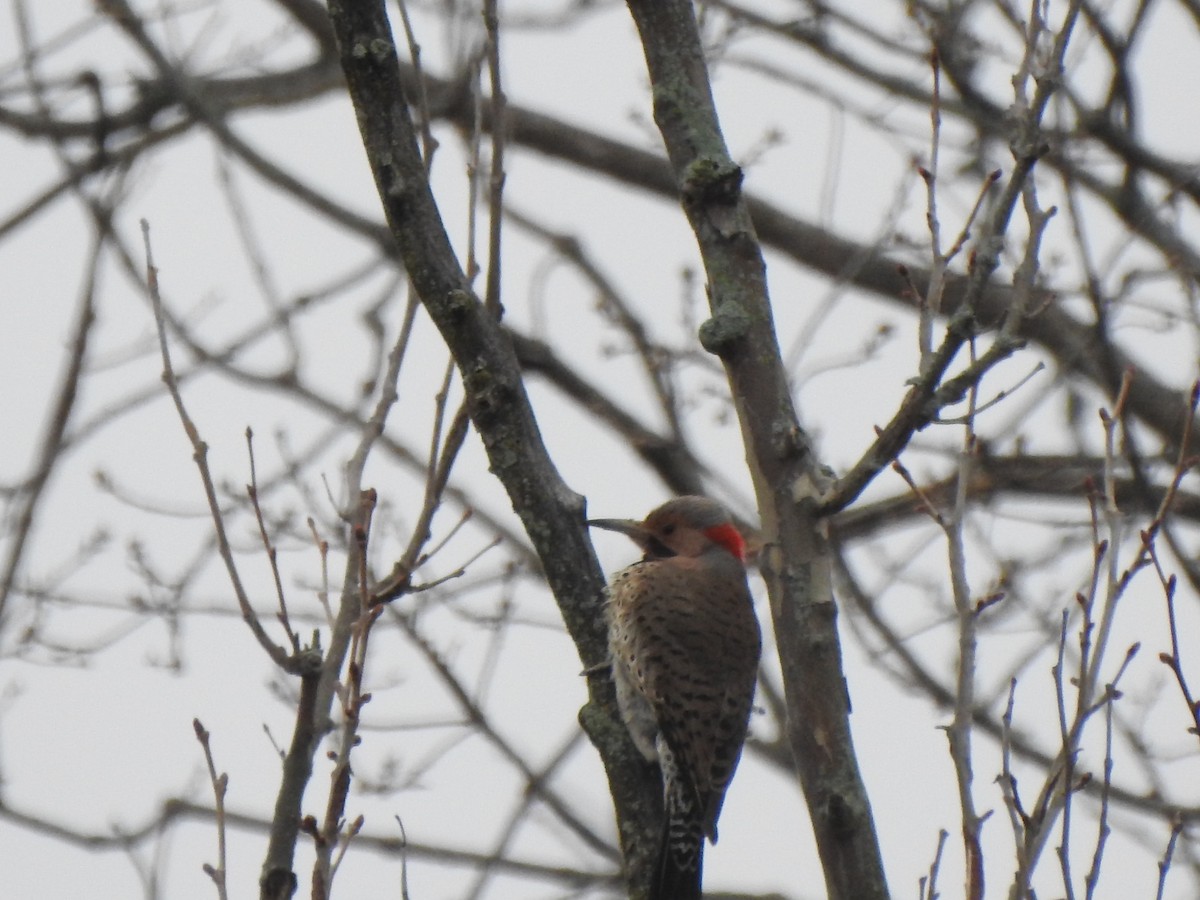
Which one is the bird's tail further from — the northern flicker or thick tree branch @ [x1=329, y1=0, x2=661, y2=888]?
thick tree branch @ [x1=329, y1=0, x2=661, y2=888]

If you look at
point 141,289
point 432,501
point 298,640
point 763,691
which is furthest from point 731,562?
point 298,640

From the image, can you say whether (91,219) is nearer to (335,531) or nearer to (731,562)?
(335,531)

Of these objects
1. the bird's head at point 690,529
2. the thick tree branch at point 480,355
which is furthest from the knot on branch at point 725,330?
the bird's head at point 690,529

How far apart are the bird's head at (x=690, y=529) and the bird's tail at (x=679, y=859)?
160 cm

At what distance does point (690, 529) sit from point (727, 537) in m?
0.15

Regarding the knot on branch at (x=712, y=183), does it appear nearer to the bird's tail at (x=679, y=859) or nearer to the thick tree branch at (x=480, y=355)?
the thick tree branch at (x=480, y=355)

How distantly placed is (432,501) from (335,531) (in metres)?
3.32

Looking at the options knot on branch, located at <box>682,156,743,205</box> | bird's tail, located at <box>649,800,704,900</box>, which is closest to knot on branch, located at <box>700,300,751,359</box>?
knot on branch, located at <box>682,156,743,205</box>

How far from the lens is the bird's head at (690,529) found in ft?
19.9

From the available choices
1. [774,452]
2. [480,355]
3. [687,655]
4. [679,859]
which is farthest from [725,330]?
[687,655]

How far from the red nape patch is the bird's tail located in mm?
1635

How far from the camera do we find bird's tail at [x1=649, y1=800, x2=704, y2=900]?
3779mm

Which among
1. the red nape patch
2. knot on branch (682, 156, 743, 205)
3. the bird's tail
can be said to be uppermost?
the red nape patch

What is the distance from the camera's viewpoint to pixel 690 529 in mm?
6086
